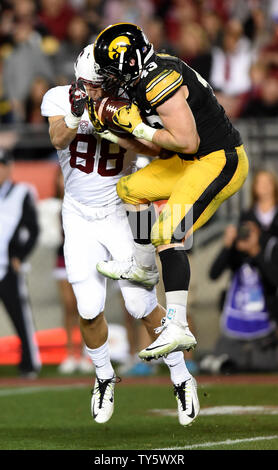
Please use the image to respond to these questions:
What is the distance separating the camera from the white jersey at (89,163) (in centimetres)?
618

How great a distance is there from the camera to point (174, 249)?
5621mm

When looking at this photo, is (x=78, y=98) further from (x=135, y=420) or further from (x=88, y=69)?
(x=135, y=420)

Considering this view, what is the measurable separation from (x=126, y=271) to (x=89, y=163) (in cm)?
74

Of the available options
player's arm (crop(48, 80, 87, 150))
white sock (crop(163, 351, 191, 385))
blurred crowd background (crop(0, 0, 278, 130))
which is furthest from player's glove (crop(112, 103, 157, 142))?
blurred crowd background (crop(0, 0, 278, 130))

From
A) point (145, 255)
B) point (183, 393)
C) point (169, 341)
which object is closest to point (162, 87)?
point (145, 255)

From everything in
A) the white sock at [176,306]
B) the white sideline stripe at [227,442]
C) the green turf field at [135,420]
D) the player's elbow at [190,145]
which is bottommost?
the white sideline stripe at [227,442]

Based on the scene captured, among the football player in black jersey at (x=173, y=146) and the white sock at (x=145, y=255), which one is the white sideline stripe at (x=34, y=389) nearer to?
the white sock at (x=145, y=255)

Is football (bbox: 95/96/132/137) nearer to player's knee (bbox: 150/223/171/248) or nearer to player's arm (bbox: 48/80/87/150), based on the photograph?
player's arm (bbox: 48/80/87/150)

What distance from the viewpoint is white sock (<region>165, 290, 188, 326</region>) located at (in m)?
5.56

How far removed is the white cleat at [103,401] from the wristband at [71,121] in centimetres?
162

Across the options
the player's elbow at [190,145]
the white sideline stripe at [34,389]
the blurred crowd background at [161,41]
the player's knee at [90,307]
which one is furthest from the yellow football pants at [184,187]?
the blurred crowd background at [161,41]
